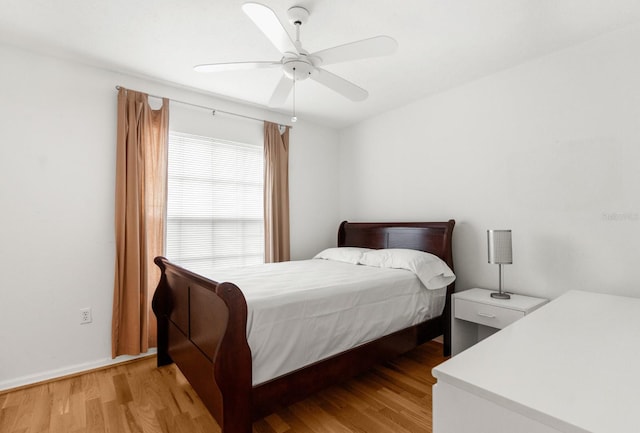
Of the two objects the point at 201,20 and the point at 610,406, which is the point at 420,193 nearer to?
the point at 201,20

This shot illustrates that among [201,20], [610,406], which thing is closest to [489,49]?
[201,20]

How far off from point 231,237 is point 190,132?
3.93 ft

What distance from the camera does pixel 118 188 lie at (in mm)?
2738

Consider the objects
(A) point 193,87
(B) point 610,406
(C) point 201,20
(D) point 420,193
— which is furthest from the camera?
(D) point 420,193

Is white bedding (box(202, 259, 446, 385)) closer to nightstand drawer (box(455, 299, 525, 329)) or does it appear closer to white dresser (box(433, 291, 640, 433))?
nightstand drawer (box(455, 299, 525, 329))

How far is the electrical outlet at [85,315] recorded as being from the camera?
8.57 feet

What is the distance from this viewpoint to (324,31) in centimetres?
218

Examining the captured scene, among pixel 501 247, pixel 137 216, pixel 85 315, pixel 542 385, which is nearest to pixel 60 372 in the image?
pixel 85 315

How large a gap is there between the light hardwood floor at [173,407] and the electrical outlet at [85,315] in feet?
1.40

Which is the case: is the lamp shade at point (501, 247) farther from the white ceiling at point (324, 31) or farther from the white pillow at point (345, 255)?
the white ceiling at point (324, 31)

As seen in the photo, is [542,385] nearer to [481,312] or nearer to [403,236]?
[481,312]

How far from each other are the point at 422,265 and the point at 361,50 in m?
1.84

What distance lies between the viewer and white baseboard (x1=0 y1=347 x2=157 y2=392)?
7.63ft

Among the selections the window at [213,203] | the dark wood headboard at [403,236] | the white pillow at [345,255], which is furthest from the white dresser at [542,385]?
the window at [213,203]
